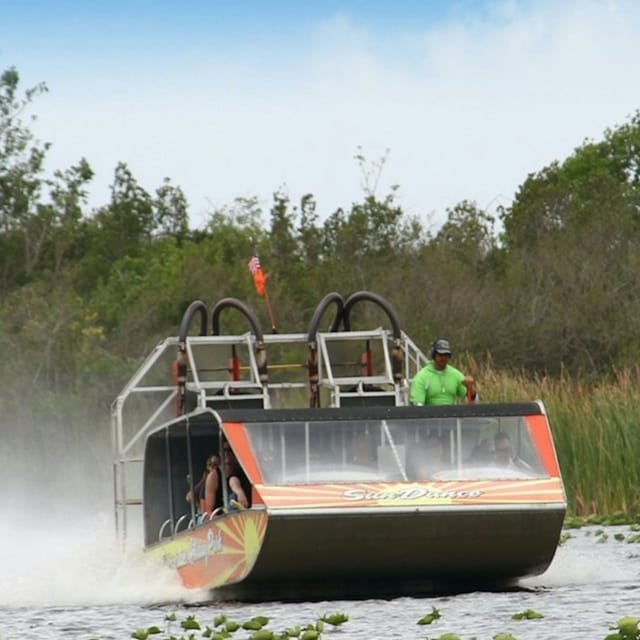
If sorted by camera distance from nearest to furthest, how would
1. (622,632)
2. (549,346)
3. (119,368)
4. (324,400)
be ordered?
(622,632), (324,400), (119,368), (549,346)

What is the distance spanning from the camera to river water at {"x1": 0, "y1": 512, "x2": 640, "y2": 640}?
16172 mm

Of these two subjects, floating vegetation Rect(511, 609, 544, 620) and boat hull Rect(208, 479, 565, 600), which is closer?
floating vegetation Rect(511, 609, 544, 620)

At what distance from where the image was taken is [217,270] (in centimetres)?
4988

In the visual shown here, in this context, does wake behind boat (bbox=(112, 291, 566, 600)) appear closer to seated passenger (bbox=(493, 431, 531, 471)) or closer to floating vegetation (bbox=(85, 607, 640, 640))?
seated passenger (bbox=(493, 431, 531, 471))

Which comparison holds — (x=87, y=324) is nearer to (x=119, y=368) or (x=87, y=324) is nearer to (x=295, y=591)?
(x=119, y=368)

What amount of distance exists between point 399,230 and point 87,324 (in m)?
10.9

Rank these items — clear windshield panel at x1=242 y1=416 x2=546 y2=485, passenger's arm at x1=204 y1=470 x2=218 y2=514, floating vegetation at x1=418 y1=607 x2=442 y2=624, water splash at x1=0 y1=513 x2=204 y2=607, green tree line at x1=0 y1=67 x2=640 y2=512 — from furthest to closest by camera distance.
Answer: green tree line at x1=0 y1=67 x2=640 y2=512 < water splash at x1=0 y1=513 x2=204 y2=607 < passenger's arm at x1=204 y1=470 x2=218 y2=514 < clear windshield panel at x1=242 y1=416 x2=546 y2=485 < floating vegetation at x1=418 y1=607 x2=442 y2=624

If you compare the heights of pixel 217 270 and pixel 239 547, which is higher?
pixel 217 270

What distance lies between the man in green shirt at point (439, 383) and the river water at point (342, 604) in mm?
1854

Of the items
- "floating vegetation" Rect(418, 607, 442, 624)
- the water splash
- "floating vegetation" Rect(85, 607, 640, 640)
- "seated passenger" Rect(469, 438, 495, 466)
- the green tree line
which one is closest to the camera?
"floating vegetation" Rect(85, 607, 640, 640)

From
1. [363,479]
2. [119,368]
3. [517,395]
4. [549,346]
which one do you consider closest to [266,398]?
[363,479]

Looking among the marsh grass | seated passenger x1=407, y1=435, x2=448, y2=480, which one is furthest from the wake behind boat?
the marsh grass

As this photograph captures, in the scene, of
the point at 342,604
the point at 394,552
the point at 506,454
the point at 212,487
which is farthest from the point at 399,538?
the point at 212,487

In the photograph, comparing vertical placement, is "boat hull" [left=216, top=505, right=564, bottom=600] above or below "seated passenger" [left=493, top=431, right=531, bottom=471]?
below
